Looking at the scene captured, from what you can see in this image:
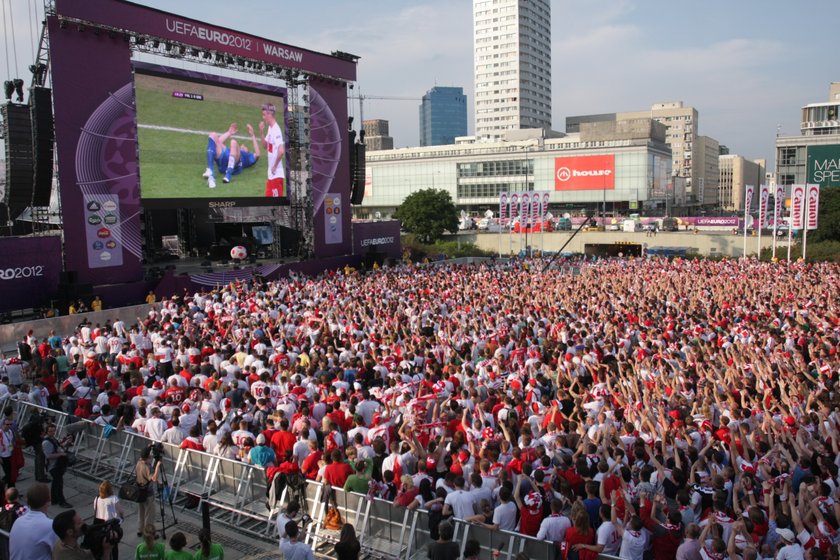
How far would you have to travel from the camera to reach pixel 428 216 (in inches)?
2168

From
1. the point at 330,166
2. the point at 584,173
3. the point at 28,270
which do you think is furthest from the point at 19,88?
the point at 584,173

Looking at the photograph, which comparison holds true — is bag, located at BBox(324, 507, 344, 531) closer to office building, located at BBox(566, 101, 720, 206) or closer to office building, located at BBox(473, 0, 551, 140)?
office building, located at BBox(473, 0, 551, 140)

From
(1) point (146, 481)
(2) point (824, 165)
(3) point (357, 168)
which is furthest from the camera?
(2) point (824, 165)

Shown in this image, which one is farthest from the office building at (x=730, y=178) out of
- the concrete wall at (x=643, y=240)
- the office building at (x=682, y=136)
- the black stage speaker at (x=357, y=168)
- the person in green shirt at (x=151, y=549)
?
the person in green shirt at (x=151, y=549)

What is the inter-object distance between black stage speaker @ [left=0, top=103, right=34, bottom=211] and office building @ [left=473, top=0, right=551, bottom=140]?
125 metres

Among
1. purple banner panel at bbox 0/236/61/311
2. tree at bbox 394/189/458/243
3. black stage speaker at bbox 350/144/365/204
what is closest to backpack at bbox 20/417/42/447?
purple banner panel at bbox 0/236/61/311

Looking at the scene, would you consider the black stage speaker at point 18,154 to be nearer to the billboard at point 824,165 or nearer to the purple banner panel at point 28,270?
the purple banner panel at point 28,270

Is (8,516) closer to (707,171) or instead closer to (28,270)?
(28,270)

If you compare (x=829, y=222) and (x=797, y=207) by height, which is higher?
(x=797, y=207)

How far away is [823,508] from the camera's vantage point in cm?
534

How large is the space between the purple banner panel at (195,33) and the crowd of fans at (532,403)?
11.8m

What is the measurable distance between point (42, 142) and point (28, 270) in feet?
13.9

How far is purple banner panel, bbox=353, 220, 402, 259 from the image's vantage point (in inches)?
1416

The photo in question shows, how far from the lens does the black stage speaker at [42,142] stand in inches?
816
